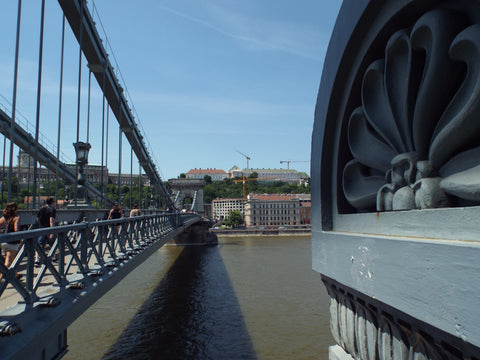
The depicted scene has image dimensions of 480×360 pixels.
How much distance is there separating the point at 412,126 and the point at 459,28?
80 centimetres

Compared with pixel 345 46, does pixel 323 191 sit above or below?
below

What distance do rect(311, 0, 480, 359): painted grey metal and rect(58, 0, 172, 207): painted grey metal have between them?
11692mm

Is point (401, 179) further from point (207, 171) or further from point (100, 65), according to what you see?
point (207, 171)

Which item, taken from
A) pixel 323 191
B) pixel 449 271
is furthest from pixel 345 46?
pixel 449 271

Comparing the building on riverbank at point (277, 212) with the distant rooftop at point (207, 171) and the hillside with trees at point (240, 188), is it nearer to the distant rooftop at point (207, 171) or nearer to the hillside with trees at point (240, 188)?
the hillside with trees at point (240, 188)

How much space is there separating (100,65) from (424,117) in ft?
52.9

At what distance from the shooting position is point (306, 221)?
95750 millimetres

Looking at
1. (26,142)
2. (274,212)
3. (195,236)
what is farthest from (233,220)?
(26,142)

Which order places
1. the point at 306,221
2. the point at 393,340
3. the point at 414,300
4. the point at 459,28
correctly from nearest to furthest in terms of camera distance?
the point at 414,300 → the point at 459,28 → the point at 393,340 → the point at 306,221

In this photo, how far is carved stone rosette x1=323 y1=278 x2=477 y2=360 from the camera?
2529mm

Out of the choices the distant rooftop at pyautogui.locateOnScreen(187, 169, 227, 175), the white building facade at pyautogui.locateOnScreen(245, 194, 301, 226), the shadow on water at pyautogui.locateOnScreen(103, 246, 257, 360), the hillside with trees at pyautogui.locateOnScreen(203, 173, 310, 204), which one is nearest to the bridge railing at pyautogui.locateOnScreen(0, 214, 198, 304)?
the shadow on water at pyautogui.locateOnScreen(103, 246, 257, 360)

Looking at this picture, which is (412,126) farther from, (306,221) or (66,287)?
(306,221)

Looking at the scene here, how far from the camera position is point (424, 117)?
10.0 feet

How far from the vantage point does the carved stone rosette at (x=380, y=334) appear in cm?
253
